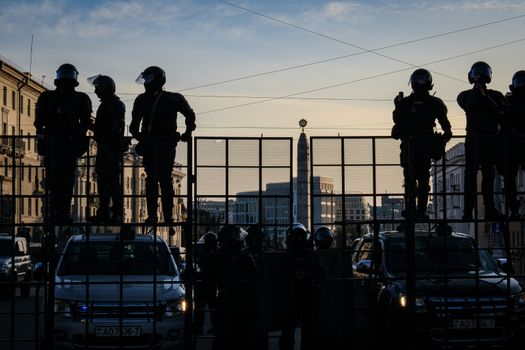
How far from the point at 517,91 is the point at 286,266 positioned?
4.09 m

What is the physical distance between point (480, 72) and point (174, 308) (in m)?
5.10

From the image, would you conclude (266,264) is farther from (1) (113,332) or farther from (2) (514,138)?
(2) (514,138)

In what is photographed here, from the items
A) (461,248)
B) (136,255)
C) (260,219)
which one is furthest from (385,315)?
(136,255)

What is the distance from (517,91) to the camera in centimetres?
1273

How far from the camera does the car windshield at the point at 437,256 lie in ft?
39.3

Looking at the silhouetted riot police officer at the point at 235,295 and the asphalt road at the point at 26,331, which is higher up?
the silhouetted riot police officer at the point at 235,295

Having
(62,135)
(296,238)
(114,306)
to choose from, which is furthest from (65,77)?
(296,238)

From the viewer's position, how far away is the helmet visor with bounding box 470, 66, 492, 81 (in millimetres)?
12523

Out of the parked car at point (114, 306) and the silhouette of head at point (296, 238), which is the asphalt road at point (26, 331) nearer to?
the parked car at point (114, 306)

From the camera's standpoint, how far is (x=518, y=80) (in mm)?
12711

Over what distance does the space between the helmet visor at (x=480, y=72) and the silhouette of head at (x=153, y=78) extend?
4.13 metres

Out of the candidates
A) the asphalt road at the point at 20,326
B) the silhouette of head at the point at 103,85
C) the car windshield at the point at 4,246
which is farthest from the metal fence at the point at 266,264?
the car windshield at the point at 4,246

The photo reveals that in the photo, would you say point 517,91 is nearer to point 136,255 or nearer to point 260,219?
point 260,219

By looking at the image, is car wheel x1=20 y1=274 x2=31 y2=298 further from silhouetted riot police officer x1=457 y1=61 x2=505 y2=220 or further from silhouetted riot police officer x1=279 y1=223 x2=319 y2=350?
silhouetted riot police officer x1=457 y1=61 x2=505 y2=220
